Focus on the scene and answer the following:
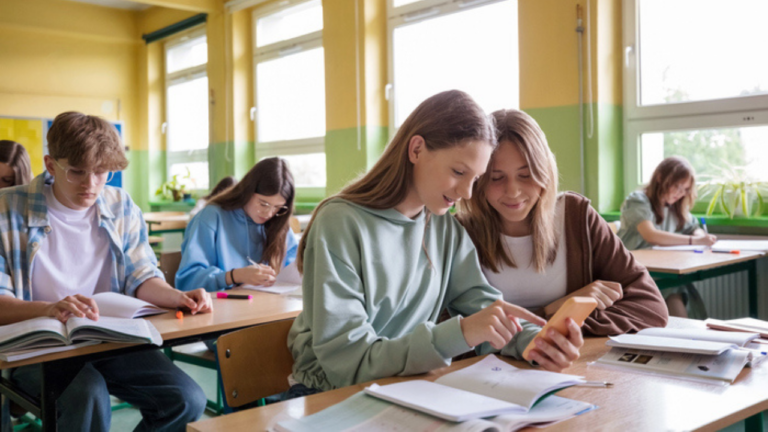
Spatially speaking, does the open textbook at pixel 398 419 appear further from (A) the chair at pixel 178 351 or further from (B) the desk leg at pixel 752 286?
(B) the desk leg at pixel 752 286

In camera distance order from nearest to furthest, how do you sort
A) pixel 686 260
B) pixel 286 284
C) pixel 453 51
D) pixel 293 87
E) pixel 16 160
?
pixel 286 284 < pixel 16 160 < pixel 686 260 < pixel 453 51 < pixel 293 87

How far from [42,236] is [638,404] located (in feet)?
5.49

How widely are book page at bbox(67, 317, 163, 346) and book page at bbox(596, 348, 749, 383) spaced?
1.05m

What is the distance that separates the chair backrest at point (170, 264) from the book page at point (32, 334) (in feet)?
4.22

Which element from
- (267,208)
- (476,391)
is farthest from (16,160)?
(476,391)

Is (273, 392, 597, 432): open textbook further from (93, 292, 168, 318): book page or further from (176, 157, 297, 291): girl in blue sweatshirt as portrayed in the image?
(176, 157, 297, 291): girl in blue sweatshirt

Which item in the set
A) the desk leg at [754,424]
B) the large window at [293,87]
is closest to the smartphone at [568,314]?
the desk leg at [754,424]

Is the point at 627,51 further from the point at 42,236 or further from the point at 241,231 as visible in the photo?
the point at 42,236

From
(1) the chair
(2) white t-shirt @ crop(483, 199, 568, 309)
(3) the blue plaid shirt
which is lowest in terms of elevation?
(1) the chair

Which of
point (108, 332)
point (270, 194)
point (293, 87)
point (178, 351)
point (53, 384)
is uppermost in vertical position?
point (293, 87)

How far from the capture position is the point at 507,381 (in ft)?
3.84

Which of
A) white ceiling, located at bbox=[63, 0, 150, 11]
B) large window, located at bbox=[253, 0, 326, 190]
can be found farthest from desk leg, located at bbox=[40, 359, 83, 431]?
white ceiling, located at bbox=[63, 0, 150, 11]

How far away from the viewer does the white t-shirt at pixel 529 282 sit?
176 cm

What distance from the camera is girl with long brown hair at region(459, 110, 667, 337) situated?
170 cm
